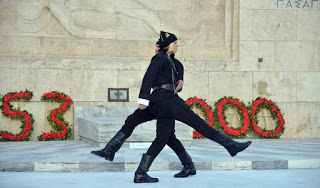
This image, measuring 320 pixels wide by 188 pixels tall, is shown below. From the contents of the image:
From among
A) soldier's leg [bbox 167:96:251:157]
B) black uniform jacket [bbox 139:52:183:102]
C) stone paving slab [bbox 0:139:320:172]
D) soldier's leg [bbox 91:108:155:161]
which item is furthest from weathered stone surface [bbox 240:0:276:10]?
soldier's leg [bbox 167:96:251:157]

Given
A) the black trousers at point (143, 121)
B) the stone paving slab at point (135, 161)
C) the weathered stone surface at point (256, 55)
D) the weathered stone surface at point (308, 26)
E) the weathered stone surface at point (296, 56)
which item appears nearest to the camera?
the black trousers at point (143, 121)

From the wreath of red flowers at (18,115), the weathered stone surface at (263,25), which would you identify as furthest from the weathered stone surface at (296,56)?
the wreath of red flowers at (18,115)

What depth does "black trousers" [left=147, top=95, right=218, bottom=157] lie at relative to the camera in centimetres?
645

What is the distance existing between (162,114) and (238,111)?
7114 millimetres

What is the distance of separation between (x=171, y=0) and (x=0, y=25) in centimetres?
445

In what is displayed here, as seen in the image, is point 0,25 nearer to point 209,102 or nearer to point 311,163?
point 209,102

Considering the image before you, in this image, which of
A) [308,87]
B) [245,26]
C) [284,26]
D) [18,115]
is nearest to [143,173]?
[18,115]

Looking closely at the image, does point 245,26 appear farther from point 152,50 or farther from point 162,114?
point 162,114

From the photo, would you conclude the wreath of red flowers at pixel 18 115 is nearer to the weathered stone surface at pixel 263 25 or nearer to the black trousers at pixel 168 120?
the weathered stone surface at pixel 263 25

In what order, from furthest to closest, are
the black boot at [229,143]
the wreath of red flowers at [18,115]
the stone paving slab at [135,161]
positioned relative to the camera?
the wreath of red flowers at [18,115] → the stone paving slab at [135,161] → the black boot at [229,143]

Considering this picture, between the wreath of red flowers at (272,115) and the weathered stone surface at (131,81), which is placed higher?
the weathered stone surface at (131,81)

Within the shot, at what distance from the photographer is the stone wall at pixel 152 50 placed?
504 inches

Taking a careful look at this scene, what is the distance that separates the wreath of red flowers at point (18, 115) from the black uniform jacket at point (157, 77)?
6577mm

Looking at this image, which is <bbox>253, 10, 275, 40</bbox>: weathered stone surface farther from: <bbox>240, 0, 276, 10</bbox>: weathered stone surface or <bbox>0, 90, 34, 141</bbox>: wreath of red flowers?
<bbox>0, 90, 34, 141</bbox>: wreath of red flowers
